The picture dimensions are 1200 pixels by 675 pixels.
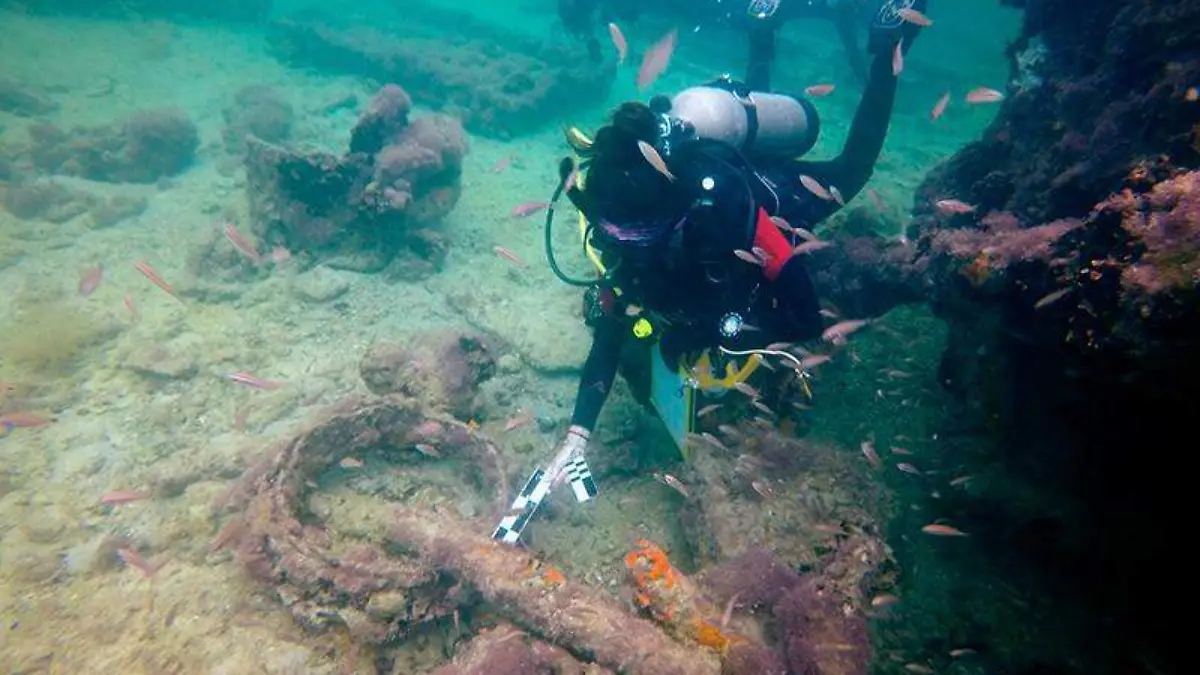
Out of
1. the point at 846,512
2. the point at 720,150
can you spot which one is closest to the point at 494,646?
the point at 846,512

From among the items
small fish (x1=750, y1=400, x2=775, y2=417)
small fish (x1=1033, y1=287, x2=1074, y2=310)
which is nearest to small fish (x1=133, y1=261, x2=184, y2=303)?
small fish (x1=750, y1=400, x2=775, y2=417)

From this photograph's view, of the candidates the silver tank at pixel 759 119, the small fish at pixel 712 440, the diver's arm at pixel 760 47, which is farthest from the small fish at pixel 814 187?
the diver's arm at pixel 760 47

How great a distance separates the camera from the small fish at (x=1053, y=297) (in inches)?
125

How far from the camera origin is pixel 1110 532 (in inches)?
142

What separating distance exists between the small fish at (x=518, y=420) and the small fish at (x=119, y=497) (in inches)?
141

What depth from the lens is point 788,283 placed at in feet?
15.6

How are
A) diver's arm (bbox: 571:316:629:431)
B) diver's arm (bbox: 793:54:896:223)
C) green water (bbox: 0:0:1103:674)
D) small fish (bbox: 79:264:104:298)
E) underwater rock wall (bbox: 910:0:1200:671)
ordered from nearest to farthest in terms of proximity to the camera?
underwater rock wall (bbox: 910:0:1200:671), green water (bbox: 0:0:1103:674), diver's arm (bbox: 571:316:629:431), diver's arm (bbox: 793:54:896:223), small fish (bbox: 79:264:104:298)

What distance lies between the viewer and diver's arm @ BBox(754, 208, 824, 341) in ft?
15.2

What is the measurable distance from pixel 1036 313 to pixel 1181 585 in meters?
1.73

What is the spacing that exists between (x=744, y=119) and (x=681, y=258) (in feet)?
8.90

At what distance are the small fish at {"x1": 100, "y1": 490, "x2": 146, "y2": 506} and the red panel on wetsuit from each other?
20.5ft

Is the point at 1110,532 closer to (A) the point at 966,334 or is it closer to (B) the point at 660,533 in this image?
(A) the point at 966,334

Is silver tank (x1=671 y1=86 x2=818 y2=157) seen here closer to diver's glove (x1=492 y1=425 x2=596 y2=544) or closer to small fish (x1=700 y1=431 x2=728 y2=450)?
small fish (x1=700 y1=431 x2=728 y2=450)

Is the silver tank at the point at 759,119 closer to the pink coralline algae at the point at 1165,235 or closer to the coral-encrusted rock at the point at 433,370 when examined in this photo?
the pink coralline algae at the point at 1165,235
